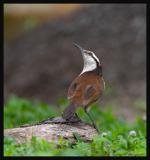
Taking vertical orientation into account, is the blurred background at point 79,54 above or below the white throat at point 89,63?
above

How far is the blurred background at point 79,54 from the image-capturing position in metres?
19.8

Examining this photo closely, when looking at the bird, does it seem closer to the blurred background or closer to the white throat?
the white throat

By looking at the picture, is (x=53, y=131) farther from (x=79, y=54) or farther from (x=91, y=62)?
(x=79, y=54)

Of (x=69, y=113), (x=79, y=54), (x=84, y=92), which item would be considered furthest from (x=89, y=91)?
(x=79, y=54)

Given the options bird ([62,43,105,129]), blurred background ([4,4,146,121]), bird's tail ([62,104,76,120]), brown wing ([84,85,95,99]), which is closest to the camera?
bird's tail ([62,104,76,120])

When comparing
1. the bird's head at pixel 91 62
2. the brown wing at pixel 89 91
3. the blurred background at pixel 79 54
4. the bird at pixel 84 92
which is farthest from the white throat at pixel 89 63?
the blurred background at pixel 79 54

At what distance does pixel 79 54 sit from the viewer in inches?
837

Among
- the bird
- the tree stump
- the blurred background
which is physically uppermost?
the blurred background

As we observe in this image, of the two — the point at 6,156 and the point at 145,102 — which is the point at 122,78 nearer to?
the point at 145,102

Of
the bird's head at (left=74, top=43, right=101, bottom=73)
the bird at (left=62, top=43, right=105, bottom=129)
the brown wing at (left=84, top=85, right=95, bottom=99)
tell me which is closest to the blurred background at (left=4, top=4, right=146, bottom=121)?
the bird's head at (left=74, top=43, right=101, bottom=73)

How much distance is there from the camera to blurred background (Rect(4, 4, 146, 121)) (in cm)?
1980

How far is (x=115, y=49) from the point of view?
21.2 metres

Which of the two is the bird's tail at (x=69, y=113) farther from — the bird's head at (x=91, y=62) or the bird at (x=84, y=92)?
the bird's head at (x=91, y=62)

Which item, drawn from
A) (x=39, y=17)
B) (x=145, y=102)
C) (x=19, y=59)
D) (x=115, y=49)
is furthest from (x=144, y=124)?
(x=39, y=17)
